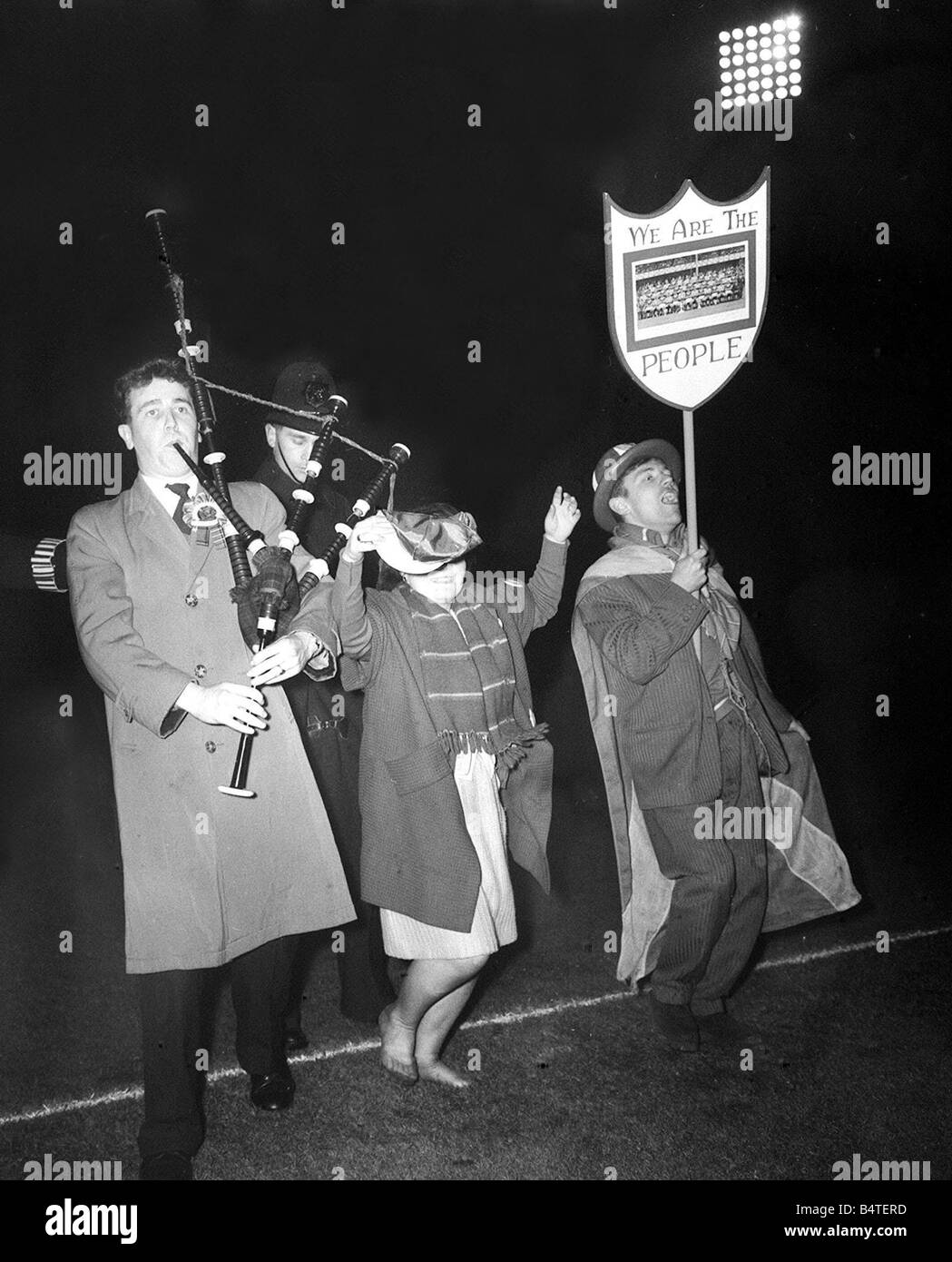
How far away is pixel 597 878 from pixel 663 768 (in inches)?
82.3

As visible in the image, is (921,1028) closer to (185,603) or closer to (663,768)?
(663,768)

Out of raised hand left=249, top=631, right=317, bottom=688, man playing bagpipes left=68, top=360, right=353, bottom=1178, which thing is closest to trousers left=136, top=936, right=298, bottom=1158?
man playing bagpipes left=68, top=360, right=353, bottom=1178

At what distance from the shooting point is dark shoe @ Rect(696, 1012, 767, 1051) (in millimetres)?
3857

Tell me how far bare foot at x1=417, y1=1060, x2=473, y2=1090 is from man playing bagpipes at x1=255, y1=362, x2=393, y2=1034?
0.49 metres

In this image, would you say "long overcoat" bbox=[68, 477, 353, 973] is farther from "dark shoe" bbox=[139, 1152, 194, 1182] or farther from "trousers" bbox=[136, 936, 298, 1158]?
"dark shoe" bbox=[139, 1152, 194, 1182]

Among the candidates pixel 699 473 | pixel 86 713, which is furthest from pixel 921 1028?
pixel 86 713

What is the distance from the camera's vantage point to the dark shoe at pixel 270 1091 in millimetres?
3461

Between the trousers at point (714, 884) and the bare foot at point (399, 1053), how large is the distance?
2.82 feet

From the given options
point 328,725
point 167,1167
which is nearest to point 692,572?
point 328,725

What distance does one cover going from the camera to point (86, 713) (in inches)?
301

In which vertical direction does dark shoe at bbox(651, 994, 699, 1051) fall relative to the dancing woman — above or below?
below

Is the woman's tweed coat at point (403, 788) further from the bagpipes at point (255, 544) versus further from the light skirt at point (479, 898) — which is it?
the bagpipes at point (255, 544)

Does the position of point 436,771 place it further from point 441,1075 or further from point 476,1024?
point 476,1024

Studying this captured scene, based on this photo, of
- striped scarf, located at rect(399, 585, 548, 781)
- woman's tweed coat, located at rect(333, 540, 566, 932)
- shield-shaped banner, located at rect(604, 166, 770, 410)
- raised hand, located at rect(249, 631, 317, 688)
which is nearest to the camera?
raised hand, located at rect(249, 631, 317, 688)
